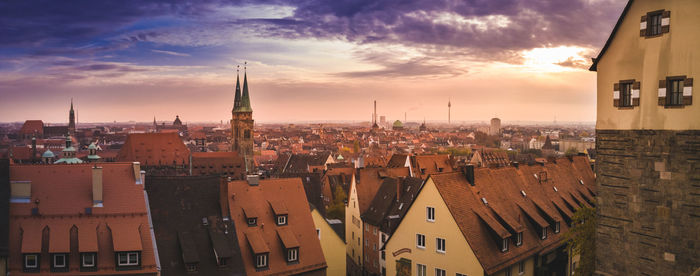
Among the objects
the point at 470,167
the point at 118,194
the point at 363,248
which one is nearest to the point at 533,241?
the point at 470,167

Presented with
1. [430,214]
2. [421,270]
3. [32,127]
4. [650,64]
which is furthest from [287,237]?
[32,127]

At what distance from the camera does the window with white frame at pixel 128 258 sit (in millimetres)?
26828

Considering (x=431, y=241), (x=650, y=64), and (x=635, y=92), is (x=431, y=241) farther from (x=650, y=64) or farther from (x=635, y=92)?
(x=650, y=64)

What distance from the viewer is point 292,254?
104 feet

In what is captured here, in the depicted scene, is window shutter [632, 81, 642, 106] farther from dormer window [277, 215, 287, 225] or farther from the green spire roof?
the green spire roof

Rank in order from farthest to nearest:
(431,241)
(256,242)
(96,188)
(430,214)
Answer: (256,242), (430,214), (431,241), (96,188)

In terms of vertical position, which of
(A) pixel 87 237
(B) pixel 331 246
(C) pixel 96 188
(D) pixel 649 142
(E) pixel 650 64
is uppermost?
(E) pixel 650 64

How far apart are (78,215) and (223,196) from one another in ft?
26.6

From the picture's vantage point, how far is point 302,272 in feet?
103

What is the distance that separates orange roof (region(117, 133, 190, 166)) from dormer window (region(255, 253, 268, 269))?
330ft

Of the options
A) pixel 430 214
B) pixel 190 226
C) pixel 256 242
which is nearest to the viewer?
pixel 430 214

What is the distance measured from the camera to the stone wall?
50.1 feet

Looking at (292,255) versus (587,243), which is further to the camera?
(292,255)

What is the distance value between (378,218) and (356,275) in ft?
20.8
